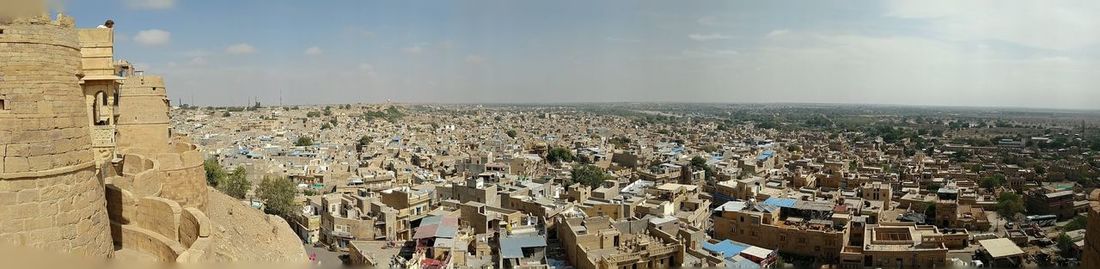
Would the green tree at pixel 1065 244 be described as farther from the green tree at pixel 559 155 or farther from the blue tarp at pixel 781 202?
the green tree at pixel 559 155

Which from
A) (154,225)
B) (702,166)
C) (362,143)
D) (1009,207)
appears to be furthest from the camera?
(362,143)

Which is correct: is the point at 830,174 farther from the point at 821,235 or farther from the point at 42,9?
the point at 42,9

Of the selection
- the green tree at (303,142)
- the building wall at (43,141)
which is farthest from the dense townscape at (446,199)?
the green tree at (303,142)

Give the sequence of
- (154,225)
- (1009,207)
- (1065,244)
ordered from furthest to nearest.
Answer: (1009,207) < (1065,244) < (154,225)

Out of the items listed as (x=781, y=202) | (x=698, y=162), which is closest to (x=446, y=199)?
(x=781, y=202)

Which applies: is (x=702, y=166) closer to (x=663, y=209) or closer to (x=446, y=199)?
(x=663, y=209)

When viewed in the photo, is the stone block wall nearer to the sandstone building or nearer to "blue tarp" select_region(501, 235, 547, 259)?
the sandstone building

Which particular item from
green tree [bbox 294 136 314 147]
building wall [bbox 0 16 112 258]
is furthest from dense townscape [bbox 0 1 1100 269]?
green tree [bbox 294 136 314 147]
